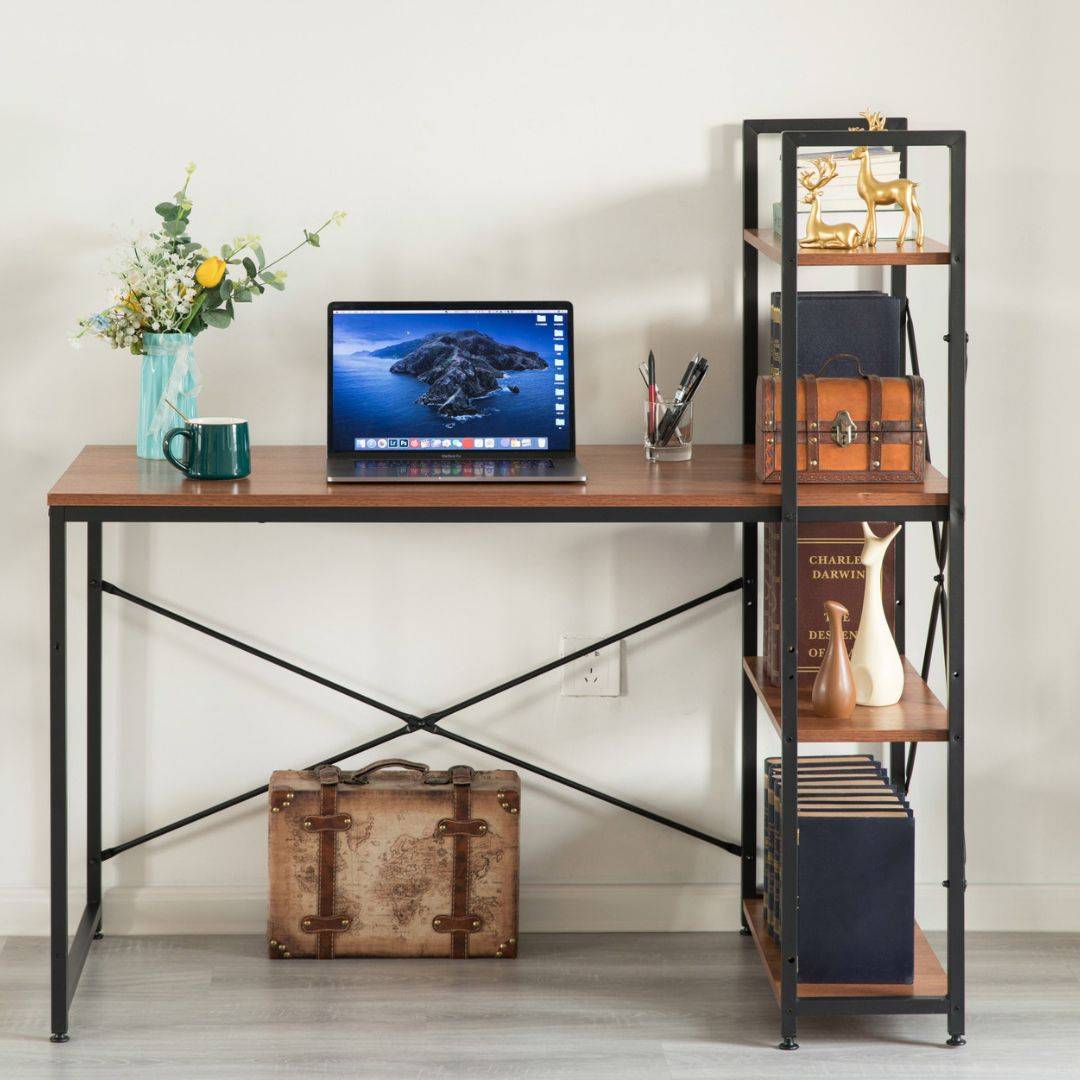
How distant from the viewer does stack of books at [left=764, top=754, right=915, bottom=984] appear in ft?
7.27

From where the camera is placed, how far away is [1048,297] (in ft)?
8.18

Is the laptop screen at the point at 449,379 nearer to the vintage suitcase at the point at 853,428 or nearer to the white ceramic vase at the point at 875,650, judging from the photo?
the vintage suitcase at the point at 853,428

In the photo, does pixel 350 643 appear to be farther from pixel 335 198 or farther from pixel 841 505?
pixel 841 505

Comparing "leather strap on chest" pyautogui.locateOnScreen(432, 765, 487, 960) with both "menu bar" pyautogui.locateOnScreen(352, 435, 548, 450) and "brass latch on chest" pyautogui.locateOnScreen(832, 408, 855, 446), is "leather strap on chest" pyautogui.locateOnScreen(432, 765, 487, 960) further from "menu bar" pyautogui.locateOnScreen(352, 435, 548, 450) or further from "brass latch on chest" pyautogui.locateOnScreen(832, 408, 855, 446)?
"brass latch on chest" pyautogui.locateOnScreen(832, 408, 855, 446)

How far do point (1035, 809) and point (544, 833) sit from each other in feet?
2.85

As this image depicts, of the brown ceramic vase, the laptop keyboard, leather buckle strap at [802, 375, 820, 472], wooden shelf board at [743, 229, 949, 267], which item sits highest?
wooden shelf board at [743, 229, 949, 267]

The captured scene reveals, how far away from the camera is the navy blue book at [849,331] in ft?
7.47

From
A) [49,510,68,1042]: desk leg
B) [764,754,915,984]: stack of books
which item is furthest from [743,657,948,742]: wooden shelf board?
[49,510,68,1042]: desk leg

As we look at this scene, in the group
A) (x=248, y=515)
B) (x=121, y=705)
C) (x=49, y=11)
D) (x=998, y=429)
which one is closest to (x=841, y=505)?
(x=998, y=429)

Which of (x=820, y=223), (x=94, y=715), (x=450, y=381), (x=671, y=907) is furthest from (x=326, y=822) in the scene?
(x=820, y=223)

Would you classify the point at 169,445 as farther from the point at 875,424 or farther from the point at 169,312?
the point at 875,424

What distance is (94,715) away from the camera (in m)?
2.52

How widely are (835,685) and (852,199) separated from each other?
0.70 metres

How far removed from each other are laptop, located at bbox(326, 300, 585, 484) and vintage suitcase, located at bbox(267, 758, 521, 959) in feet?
1.84
